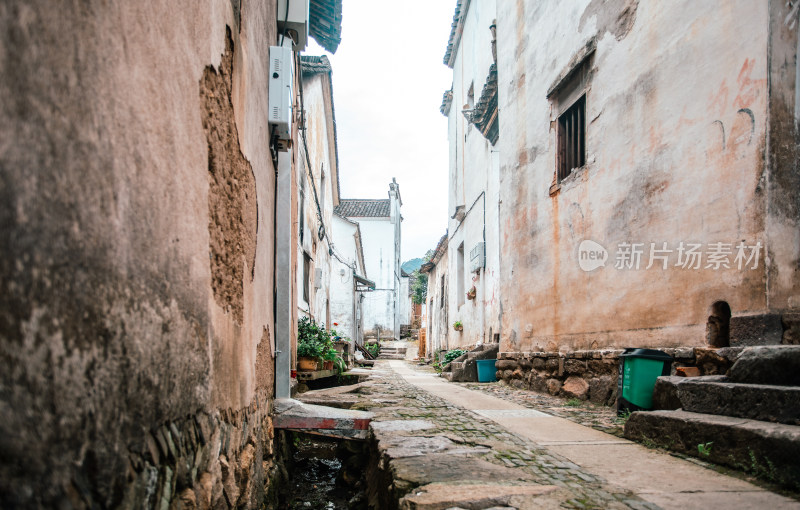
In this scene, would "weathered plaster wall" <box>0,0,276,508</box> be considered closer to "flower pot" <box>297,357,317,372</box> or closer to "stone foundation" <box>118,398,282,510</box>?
"stone foundation" <box>118,398,282,510</box>

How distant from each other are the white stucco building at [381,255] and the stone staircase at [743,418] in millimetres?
27339

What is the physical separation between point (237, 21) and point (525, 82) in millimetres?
5920

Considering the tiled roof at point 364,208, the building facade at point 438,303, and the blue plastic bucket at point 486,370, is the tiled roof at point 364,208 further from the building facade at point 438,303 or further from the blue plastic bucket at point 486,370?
the blue plastic bucket at point 486,370

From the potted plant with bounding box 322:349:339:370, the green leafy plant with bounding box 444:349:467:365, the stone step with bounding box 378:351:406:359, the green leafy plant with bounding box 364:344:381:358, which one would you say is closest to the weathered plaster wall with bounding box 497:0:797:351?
the potted plant with bounding box 322:349:339:370

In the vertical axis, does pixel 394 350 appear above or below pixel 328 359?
below

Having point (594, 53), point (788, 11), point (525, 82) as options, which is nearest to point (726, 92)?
point (788, 11)

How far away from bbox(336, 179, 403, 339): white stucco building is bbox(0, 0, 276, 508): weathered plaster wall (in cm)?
2865

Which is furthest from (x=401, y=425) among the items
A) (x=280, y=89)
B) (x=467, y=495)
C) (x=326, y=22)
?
(x=326, y=22)

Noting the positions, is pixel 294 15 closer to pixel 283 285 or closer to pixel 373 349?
pixel 283 285

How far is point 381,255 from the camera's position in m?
33.3

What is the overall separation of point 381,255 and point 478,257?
898 inches

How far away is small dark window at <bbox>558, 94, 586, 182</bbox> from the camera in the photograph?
6066 mm

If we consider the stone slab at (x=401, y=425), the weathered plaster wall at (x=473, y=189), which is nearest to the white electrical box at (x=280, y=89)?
the stone slab at (x=401, y=425)

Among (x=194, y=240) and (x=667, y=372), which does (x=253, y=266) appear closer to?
(x=194, y=240)
